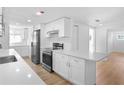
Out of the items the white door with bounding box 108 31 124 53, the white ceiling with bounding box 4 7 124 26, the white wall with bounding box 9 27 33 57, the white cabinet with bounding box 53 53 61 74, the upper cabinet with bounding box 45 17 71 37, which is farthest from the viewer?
the white door with bounding box 108 31 124 53

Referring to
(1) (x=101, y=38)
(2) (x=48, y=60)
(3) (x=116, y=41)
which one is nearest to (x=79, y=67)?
(2) (x=48, y=60)

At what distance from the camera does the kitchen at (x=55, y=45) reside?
2.38 metres

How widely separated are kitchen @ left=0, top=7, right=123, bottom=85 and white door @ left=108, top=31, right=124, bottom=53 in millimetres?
557

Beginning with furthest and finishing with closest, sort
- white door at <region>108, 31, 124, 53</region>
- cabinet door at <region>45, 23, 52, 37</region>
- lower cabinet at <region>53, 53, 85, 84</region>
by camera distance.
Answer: white door at <region>108, 31, 124, 53</region> < cabinet door at <region>45, 23, 52, 37</region> < lower cabinet at <region>53, 53, 85, 84</region>

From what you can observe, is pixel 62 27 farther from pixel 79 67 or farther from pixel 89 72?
pixel 89 72

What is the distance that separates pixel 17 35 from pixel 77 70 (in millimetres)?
6206

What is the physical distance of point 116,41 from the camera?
8070mm

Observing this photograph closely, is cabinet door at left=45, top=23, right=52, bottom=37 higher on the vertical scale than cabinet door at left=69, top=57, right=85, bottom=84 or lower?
higher

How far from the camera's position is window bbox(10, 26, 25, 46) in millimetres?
7129

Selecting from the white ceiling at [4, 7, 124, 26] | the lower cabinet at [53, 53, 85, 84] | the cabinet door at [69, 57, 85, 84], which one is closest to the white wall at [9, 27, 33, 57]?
the white ceiling at [4, 7, 124, 26]

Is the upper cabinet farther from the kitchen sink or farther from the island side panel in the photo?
the kitchen sink

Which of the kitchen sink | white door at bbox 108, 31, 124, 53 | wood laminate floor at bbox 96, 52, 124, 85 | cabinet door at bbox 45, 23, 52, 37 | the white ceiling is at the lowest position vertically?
wood laminate floor at bbox 96, 52, 124, 85

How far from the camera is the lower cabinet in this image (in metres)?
2.47

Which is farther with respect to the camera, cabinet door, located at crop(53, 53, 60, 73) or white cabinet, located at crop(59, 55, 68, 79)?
cabinet door, located at crop(53, 53, 60, 73)
